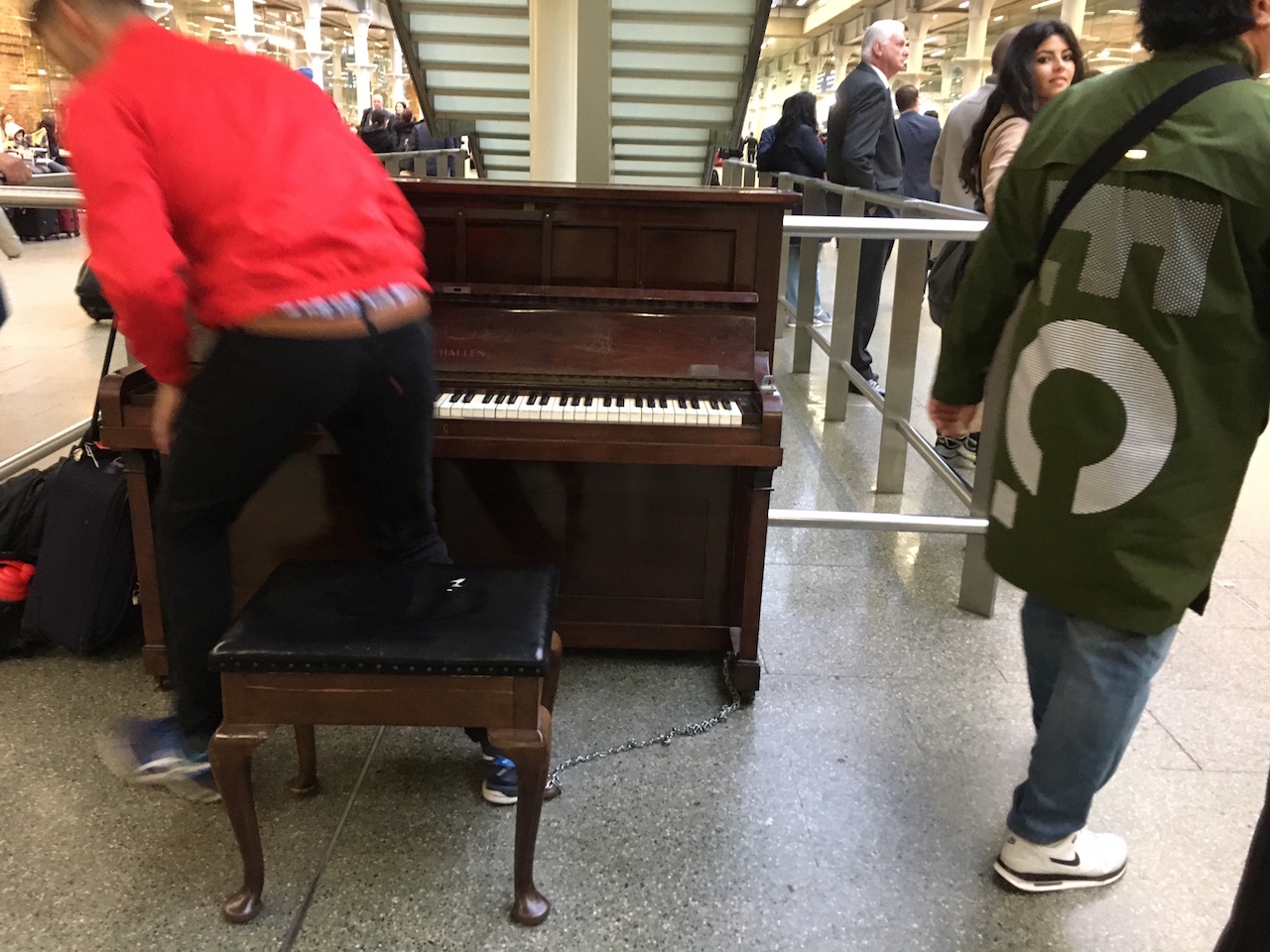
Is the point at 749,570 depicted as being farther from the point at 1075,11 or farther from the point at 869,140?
the point at 1075,11

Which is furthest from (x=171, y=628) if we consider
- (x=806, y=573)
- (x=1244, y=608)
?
(x=1244, y=608)

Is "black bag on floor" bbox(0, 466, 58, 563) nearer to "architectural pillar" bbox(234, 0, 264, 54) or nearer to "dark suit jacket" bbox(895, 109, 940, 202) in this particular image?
"dark suit jacket" bbox(895, 109, 940, 202)

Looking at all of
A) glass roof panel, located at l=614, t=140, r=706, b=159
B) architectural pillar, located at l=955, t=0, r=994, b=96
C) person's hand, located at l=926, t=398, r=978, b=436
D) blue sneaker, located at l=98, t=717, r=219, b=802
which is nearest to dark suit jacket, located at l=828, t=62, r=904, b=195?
glass roof panel, located at l=614, t=140, r=706, b=159

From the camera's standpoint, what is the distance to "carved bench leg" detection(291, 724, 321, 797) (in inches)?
79.7

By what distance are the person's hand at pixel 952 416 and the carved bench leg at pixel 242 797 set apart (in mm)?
1286

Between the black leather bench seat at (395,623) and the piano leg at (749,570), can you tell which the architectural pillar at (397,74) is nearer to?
the piano leg at (749,570)

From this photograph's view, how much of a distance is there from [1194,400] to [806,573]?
1877 millimetres

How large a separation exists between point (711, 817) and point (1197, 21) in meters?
1.62

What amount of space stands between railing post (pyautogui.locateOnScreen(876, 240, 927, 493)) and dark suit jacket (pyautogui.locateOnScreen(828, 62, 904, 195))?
5.36 ft

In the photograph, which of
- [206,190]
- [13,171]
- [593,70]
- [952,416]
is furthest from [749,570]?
[593,70]

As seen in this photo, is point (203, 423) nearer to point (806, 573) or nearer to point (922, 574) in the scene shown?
point (806, 573)

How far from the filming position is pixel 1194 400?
143 centimetres

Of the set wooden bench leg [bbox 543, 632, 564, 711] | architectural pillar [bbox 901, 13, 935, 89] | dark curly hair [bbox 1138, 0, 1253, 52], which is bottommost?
wooden bench leg [bbox 543, 632, 564, 711]

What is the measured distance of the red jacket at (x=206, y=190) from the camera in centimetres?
140
